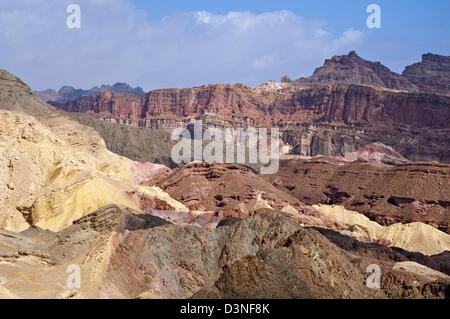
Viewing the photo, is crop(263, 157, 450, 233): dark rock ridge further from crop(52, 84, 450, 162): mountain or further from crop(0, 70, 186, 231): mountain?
crop(52, 84, 450, 162): mountain

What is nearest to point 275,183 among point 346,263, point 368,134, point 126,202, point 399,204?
point 399,204

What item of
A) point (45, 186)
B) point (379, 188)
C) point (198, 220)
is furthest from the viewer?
point (379, 188)

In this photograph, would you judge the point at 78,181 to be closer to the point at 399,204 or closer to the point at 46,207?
the point at 46,207

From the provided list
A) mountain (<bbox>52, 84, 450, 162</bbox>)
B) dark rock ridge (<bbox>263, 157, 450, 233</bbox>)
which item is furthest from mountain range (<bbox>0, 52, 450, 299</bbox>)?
mountain (<bbox>52, 84, 450, 162</bbox>)

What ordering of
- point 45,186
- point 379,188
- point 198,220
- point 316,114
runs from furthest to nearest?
1. point 316,114
2. point 379,188
3. point 198,220
4. point 45,186

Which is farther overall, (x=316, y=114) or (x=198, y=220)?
(x=316, y=114)

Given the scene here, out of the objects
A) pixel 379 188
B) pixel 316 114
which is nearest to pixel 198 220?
pixel 379 188

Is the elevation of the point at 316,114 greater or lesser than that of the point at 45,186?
greater

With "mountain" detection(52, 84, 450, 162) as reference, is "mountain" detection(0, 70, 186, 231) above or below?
below

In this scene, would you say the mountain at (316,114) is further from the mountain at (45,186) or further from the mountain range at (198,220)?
the mountain at (45,186)

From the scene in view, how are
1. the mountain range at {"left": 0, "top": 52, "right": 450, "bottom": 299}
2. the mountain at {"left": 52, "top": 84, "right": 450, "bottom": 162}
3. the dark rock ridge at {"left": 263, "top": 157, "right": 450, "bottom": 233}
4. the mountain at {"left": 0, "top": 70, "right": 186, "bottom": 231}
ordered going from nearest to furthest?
1. the mountain range at {"left": 0, "top": 52, "right": 450, "bottom": 299}
2. the mountain at {"left": 0, "top": 70, "right": 186, "bottom": 231}
3. the dark rock ridge at {"left": 263, "top": 157, "right": 450, "bottom": 233}
4. the mountain at {"left": 52, "top": 84, "right": 450, "bottom": 162}

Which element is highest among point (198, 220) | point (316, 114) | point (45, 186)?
point (316, 114)

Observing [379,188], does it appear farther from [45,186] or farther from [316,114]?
[316,114]

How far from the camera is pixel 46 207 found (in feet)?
154
